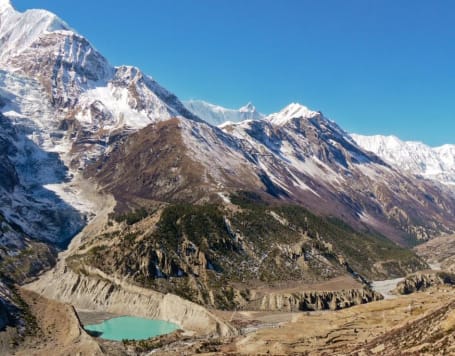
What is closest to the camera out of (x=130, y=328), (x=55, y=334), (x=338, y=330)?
(x=338, y=330)

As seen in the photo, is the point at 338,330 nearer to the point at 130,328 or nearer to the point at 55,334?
the point at 55,334

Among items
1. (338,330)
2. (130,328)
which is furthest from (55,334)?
(338,330)

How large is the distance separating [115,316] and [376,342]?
125m

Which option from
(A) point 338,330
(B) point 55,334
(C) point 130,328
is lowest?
(A) point 338,330

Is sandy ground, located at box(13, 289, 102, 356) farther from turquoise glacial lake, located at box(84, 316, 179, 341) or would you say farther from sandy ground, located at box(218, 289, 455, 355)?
sandy ground, located at box(218, 289, 455, 355)

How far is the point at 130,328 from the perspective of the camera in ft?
596

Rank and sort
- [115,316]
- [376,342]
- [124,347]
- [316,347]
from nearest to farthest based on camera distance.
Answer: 1. [376,342]
2. [316,347]
3. [124,347]
4. [115,316]

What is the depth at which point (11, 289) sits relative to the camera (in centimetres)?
18175

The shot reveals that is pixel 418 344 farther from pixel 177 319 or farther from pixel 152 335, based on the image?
pixel 177 319

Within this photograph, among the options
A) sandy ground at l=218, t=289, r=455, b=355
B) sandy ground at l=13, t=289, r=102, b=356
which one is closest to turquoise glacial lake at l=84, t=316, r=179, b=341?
sandy ground at l=13, t=289, r=102, b=356

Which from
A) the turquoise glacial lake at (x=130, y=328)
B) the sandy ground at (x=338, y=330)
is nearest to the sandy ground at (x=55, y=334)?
the turquoise glacial lake at (x=130, y=328)

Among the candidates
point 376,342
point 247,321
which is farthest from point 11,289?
point 376,342

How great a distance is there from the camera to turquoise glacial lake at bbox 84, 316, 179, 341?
169 meters

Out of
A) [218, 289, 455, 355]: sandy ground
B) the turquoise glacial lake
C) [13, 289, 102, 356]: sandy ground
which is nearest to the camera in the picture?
[218, 289, 455, 355]: sandy ground
